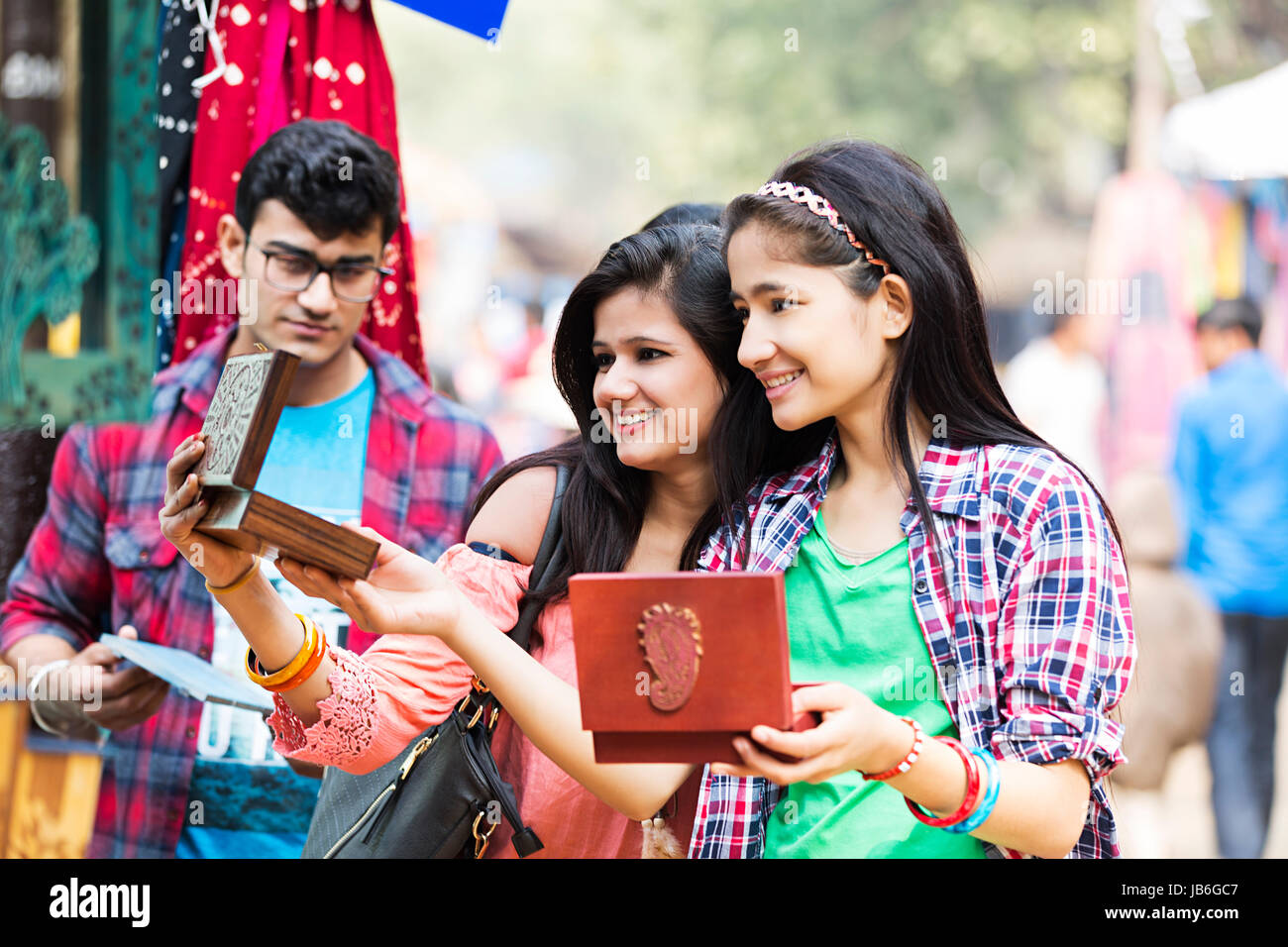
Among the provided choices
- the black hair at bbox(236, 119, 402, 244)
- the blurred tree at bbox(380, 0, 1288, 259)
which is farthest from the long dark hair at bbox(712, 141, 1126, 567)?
the blurred tree at bbox(380, 0, 1288, 259)

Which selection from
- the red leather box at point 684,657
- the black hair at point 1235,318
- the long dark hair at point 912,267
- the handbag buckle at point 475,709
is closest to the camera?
the red leather box at point 684,657

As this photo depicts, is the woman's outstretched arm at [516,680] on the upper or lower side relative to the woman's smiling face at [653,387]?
lower

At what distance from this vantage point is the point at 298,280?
2.75 meters

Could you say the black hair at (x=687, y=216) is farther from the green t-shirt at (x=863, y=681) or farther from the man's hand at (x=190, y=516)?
→ the man's hand at (x=190, y=516)

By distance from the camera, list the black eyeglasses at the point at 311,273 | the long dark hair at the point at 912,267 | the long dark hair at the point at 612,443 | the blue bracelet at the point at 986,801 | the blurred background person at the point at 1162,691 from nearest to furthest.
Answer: the blue bracelet at the point at 986,801 < the long dark hair at the point at 912,267 < the long dark hair at the point at 612,443 < the black eyeglasses at the point at 311,273 < the blurred background person at the point at 1162,691

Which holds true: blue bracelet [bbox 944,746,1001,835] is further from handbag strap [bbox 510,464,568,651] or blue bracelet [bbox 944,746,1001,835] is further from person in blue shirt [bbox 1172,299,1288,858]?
person in blue shirt [bbox 1172,299,1288,858]

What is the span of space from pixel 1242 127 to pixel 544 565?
19.7 feet

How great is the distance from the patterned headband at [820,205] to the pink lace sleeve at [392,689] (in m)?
0.74

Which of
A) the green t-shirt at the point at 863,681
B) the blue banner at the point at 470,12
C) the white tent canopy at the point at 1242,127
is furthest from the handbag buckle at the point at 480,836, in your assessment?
the white tent canopy at the point at 1242,127

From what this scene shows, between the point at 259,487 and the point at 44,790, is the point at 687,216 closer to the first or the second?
the point at 259,487

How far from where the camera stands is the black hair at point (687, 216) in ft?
7.82

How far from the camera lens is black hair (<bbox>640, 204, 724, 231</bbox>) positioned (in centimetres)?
238

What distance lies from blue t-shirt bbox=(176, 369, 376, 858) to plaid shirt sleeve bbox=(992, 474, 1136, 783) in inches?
58.5
